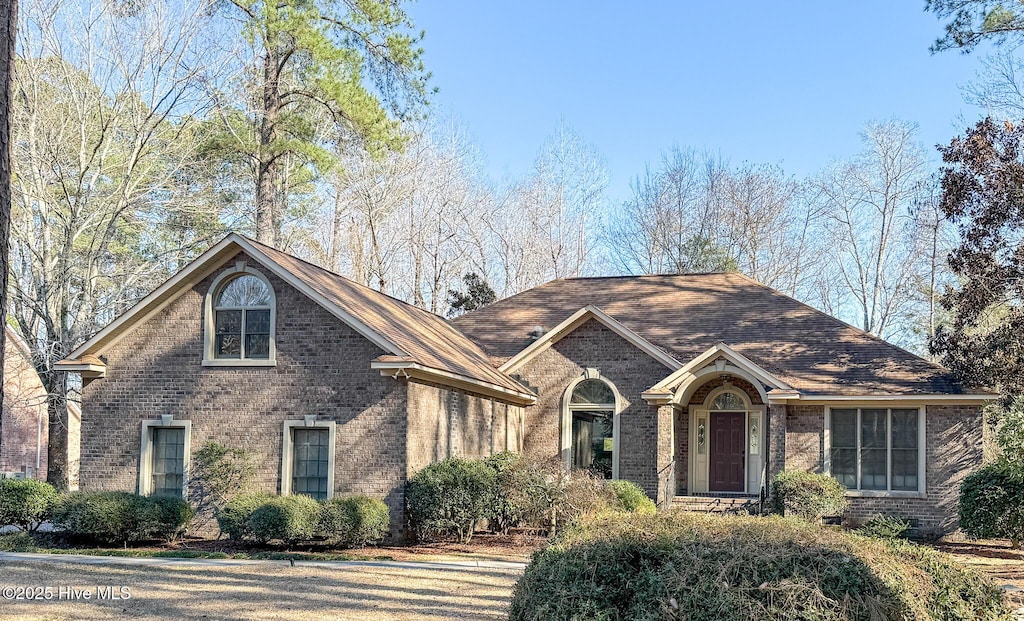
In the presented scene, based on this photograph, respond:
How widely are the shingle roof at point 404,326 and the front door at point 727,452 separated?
4.59 meters

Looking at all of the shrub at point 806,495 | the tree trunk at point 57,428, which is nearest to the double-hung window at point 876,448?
the shrub at point 806,495

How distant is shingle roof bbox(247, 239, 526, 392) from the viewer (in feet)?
58.4

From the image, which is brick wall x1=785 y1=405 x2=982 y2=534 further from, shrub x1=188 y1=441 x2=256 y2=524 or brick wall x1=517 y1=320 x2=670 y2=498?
shrub x1=188 y1=441 x2=256 y2=524

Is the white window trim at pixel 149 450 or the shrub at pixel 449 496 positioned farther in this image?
the white window trim at pixel 149 450

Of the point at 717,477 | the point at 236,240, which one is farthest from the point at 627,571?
the point at 717,477

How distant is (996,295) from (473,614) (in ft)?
43.4

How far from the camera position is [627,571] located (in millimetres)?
7133

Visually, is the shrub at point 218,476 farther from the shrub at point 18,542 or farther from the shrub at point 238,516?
the shrub at point 18,542

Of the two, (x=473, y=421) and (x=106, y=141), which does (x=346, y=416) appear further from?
(x=106, y=141)

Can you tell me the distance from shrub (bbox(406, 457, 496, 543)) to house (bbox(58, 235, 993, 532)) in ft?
1.14

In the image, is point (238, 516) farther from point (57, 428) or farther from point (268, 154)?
point (268, 154)

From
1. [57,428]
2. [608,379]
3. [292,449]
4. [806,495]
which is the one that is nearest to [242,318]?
[292,449]

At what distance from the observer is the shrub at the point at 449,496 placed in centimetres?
1695

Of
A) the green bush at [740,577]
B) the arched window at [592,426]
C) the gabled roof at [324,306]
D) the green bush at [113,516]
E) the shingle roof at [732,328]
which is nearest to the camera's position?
the green bush at [740,577]
